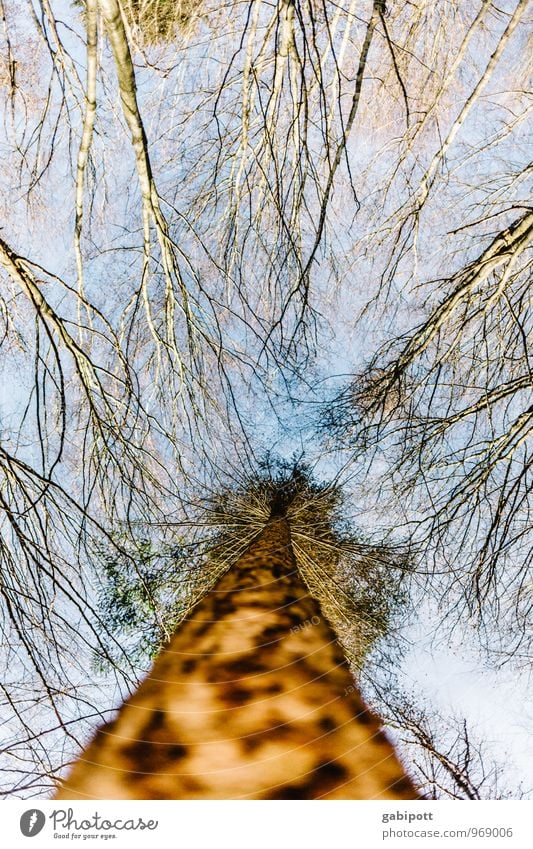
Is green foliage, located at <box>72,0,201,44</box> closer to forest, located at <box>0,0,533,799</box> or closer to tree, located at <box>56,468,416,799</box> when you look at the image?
forest, located at <box>0,0,533,799</box>

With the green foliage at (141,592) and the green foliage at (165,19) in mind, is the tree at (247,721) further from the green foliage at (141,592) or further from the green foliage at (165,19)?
the green foliage at (165,19)

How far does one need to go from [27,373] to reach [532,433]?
6.01 feet

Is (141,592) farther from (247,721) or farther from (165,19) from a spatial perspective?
(165,19)

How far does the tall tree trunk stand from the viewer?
2.95ft

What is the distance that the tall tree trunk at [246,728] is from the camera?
899 millimetres

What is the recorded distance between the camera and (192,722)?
0.93 metres

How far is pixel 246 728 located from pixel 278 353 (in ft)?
3.83

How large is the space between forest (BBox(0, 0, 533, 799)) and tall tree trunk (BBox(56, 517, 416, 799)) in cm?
22

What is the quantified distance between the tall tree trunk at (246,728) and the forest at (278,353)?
0.73 feet

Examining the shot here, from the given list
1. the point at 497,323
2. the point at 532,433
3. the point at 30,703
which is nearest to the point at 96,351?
the point at 30,703

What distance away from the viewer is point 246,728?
93 centimetres

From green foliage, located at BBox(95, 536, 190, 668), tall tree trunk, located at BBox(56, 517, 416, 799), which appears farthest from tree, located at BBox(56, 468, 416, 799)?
green foliage, located at BBox(95, 536, 190, 668)

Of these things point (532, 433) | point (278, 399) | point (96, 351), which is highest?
point (96, 351)

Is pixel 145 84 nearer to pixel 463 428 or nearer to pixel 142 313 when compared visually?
pixel 142 313
